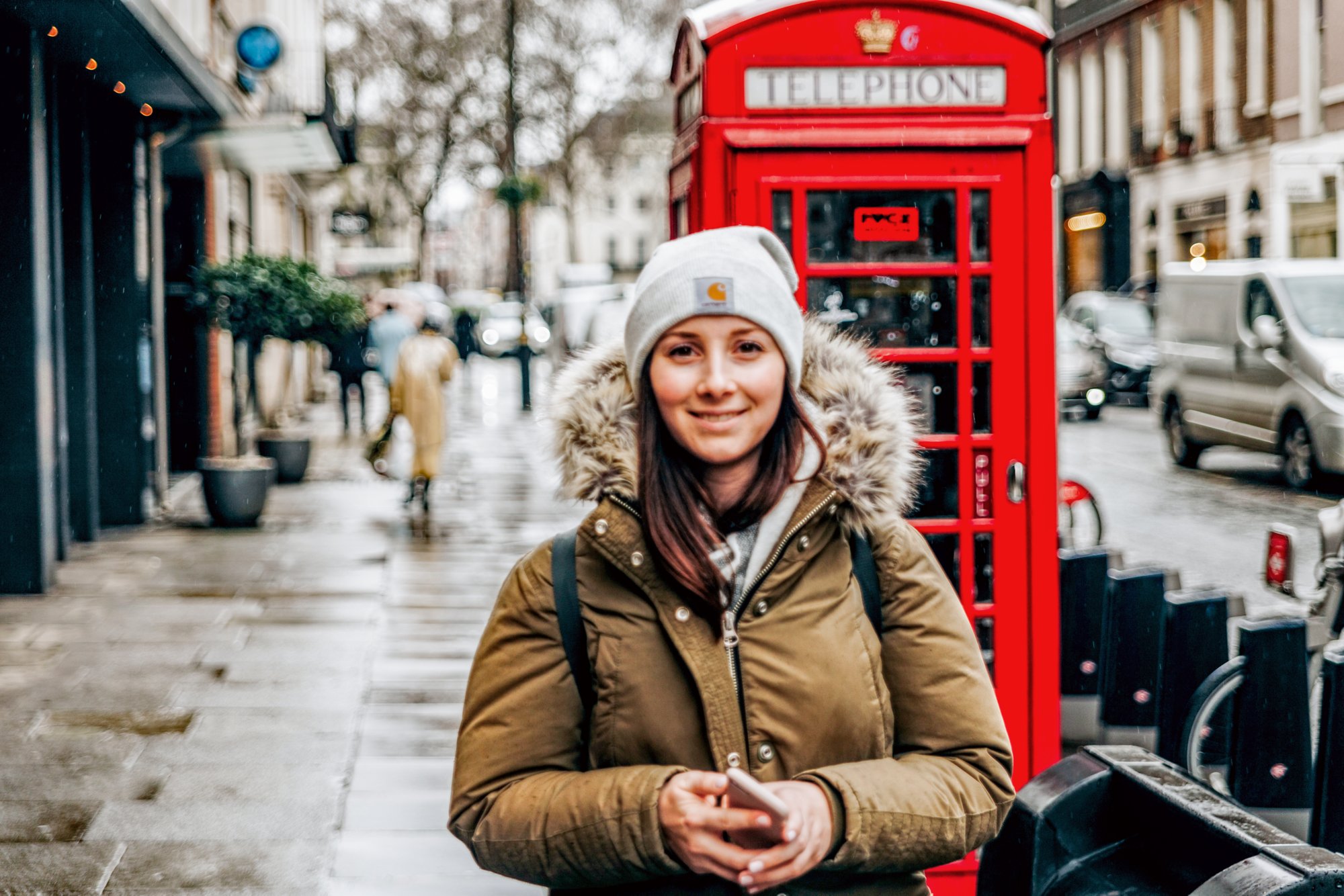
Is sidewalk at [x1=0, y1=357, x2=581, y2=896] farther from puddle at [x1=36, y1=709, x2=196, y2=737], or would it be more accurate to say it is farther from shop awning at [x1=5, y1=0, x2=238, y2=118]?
shop awning at [x1=5, y1=0, x2=238, y2=118]

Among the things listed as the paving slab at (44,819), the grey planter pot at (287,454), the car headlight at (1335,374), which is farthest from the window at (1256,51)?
the paving slab at (44,819)

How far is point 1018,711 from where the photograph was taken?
4.82 meters

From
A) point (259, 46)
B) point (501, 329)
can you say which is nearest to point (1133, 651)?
point (259, 46)

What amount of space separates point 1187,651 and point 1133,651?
0.58 metres

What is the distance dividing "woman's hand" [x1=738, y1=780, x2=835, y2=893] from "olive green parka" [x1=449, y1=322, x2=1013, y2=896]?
4 centimetres

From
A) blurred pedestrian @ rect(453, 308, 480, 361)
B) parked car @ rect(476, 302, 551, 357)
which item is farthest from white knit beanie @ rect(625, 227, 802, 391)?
parked car @ rect(476, 302, 551, 357)

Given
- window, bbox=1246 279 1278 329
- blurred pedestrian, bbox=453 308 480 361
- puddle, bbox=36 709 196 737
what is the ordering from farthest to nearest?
blurred pedestrian, bbox=453 308 480 361 < window, bbox=1246 279 1278 329 < puddle, bbox=36 709 196 737

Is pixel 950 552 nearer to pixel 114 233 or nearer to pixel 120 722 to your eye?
pixel 120 722

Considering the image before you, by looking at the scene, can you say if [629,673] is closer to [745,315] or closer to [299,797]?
[745,315]

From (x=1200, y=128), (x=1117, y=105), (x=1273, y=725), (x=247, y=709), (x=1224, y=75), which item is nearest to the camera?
(x=1273, y=725)

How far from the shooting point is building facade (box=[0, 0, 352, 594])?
9328 mm

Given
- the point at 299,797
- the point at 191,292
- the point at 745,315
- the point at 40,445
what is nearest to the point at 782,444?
the point at 745,315

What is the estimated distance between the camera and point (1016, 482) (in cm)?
473

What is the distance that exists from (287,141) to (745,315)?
1334 centimetres
